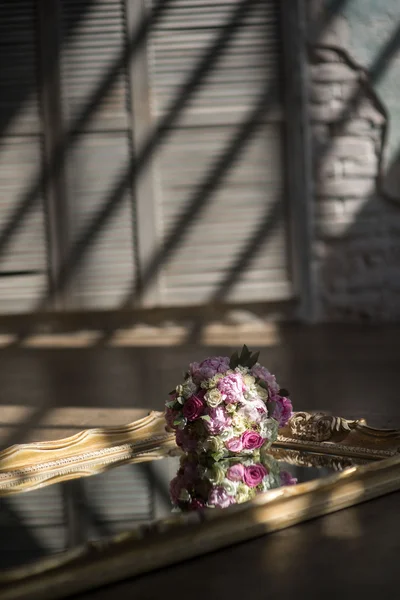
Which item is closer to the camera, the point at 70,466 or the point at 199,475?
the point at 199,475

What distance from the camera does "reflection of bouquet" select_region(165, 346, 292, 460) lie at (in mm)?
2096

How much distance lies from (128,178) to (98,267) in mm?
589

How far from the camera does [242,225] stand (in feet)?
20.2

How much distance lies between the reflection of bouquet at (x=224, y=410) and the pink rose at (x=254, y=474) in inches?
3.0

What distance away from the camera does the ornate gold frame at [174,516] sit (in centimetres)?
152

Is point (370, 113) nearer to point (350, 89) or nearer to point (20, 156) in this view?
point (350, 89)

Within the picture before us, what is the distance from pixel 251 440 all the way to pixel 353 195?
4.30 meters

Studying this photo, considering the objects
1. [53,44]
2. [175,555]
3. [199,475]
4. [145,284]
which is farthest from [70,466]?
[53,44]

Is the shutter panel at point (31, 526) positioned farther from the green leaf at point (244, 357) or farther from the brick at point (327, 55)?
the brick at point (327, 55)

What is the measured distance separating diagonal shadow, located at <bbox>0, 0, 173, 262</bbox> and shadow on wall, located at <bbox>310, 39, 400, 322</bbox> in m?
1.05

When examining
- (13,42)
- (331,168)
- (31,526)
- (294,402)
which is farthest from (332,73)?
(31,526)

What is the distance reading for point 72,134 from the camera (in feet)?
20.1

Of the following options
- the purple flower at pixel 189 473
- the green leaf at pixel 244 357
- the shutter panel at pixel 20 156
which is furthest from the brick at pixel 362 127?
the purple flower at pixel 189 473

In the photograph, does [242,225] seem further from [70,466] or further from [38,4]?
[70,466]
